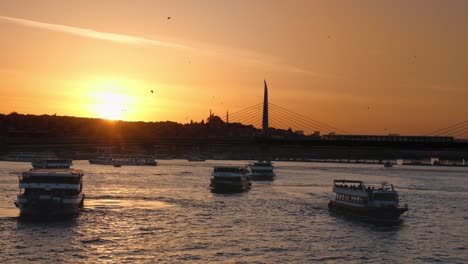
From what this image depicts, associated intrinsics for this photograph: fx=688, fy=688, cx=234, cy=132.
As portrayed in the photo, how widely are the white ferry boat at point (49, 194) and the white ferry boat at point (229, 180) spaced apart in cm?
3109

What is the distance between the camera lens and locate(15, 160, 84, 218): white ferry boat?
56031mm

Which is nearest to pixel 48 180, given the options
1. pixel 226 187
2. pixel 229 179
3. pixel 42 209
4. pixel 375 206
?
pixel 42 209

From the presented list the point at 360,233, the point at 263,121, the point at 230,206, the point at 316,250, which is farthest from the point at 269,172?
the point at 316,250

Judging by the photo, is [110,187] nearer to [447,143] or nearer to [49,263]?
[447,143]

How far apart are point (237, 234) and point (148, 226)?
25.7 feet

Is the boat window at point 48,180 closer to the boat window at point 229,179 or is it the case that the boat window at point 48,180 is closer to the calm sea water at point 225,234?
the calm sea water at point 225,234

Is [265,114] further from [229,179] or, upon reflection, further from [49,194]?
[49,194]

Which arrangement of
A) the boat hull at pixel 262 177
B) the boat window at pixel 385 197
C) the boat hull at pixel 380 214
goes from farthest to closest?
the boat hull at pixel 262 177 → the boat window at pixel 385 197 → the boat hull at pixel 380 214

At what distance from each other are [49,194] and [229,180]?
36.4 m

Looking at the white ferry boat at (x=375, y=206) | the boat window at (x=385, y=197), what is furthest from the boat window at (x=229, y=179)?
the boat window at (x=385, y=197)

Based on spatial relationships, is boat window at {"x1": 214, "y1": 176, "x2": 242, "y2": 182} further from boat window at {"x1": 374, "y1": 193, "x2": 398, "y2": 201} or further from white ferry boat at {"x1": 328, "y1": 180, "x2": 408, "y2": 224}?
boat window at {"x1": 374, "y1": 193, "x2": 398, "y2": 201}

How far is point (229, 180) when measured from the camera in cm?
9069

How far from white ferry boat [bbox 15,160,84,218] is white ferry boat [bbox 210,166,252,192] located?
31.1 m

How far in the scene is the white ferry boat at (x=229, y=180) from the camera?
294 ft
